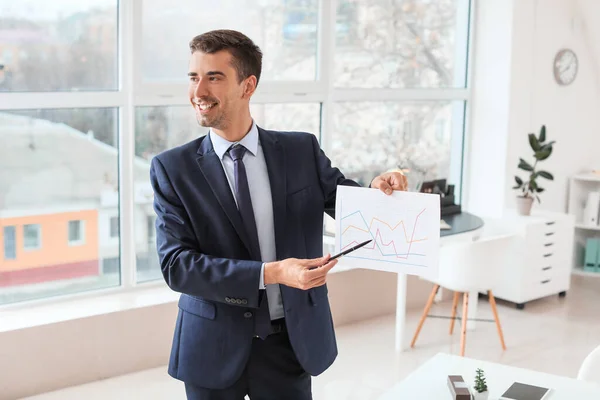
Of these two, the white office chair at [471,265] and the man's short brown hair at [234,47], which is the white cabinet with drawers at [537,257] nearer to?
the white office chair at [471,265]

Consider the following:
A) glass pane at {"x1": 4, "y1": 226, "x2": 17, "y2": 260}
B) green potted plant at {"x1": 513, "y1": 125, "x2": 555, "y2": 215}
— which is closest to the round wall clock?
green potted plant at {"x1": 513, "y1": 125, "x2": 555, "y2": 215}

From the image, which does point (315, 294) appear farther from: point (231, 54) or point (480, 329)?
point (480, 329)

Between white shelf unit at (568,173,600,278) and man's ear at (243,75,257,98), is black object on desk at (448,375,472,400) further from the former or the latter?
white shelf unit at (568,173,600,278)

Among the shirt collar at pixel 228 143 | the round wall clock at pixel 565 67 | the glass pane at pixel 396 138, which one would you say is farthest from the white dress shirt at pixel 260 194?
the round wall clock at pixel 565 67

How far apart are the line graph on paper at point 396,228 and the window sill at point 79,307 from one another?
2413mm

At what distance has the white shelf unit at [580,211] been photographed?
652 centimetres

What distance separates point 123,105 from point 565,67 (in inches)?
138


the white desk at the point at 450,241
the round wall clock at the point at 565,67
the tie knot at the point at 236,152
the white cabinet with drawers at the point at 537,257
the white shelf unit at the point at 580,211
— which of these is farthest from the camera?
the white shelf unit at the point at 580,211

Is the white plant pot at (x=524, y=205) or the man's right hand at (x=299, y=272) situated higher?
the man's right hand at (x=299, y=272)

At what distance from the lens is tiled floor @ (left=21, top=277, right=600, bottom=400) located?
4.20 meters

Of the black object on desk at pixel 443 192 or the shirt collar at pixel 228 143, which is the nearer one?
the shirt collar at pixel 228 143

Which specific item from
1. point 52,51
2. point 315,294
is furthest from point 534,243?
point 315,294

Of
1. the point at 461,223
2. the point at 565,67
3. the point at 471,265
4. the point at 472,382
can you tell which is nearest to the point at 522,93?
the point at 565,67

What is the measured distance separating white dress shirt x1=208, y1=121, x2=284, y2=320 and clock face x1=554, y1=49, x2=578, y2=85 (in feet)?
15.2
